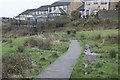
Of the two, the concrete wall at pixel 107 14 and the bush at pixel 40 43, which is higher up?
the concrete wall at pixel 107 14

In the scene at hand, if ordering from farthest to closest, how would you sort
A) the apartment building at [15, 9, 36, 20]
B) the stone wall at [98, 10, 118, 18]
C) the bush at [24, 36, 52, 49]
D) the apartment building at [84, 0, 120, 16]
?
the apartment building at [15, 9, 36, 20] → the apartment building at [84, 0, 120, 16] → the stone wall at [98, 10, 118, 18] → the bush at [24, 36, 52, 49]

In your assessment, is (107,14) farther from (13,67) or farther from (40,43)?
(13,67)

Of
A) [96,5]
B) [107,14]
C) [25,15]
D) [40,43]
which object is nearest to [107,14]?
[107,14]

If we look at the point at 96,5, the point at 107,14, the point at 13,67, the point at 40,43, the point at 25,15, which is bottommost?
the point at 40,43

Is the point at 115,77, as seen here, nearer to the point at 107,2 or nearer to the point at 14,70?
the point at 14,70

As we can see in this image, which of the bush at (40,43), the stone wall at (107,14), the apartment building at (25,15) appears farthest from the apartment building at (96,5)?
the bush at (40,43)

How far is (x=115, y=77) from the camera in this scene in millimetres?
10562

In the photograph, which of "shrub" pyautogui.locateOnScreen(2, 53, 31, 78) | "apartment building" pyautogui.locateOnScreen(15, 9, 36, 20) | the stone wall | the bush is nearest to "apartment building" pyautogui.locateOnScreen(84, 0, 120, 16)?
the stone wall

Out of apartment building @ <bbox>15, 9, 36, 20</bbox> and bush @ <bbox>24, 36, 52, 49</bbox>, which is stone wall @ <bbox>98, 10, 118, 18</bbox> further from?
apartment building @ <bbox>15, 9, 36, 20</bbox>

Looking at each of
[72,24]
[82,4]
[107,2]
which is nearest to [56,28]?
[72,24]

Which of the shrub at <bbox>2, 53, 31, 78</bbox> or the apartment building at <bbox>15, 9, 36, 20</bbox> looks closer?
the shrub at <bbox>2, 53, 31, 78</bbox>

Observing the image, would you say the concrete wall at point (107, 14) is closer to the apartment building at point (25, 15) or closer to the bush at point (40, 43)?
the bush at point (40, 43)

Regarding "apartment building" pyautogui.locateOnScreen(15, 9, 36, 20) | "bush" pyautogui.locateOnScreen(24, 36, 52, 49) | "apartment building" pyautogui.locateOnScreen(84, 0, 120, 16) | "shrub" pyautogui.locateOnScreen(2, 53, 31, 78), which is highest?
"apartment building" pyautogui.locateOnScreen(84, 0, 120, 16)

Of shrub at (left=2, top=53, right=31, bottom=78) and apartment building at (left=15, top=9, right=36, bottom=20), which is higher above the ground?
apartment building at (left=15, top=9, right=36, bottom=20)
